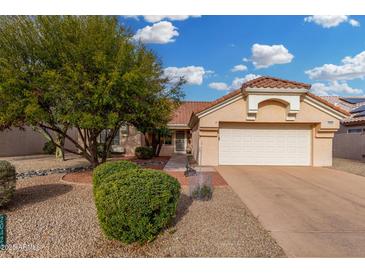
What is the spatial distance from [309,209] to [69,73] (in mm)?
7534

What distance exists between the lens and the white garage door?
14.8 metres

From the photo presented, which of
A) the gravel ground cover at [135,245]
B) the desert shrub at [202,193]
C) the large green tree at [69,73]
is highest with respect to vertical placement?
the large green tree at [69,73]

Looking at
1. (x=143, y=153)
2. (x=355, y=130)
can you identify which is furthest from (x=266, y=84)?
(x=355, y=130)

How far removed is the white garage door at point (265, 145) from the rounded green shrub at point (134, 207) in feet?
34.5

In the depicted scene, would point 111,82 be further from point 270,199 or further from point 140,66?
point 270,199

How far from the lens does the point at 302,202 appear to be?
23.7 feet

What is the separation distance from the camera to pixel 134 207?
4270 millimetres

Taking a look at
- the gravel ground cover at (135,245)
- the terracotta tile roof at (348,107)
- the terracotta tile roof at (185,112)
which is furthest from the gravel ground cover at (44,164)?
the terracotta tile roof at (348,107)

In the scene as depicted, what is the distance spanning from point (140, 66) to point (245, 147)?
8.30m

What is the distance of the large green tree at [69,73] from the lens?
311 inches

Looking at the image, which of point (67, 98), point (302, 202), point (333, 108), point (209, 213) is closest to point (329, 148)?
point (333, 108)

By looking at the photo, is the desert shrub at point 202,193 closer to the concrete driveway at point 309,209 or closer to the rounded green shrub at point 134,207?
the concrete driveway at point 309,209

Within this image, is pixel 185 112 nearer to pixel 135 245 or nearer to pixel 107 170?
pixel 107 170

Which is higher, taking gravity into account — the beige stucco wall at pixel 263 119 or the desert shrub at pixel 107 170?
the beige stucco wall at pixel 263 119
